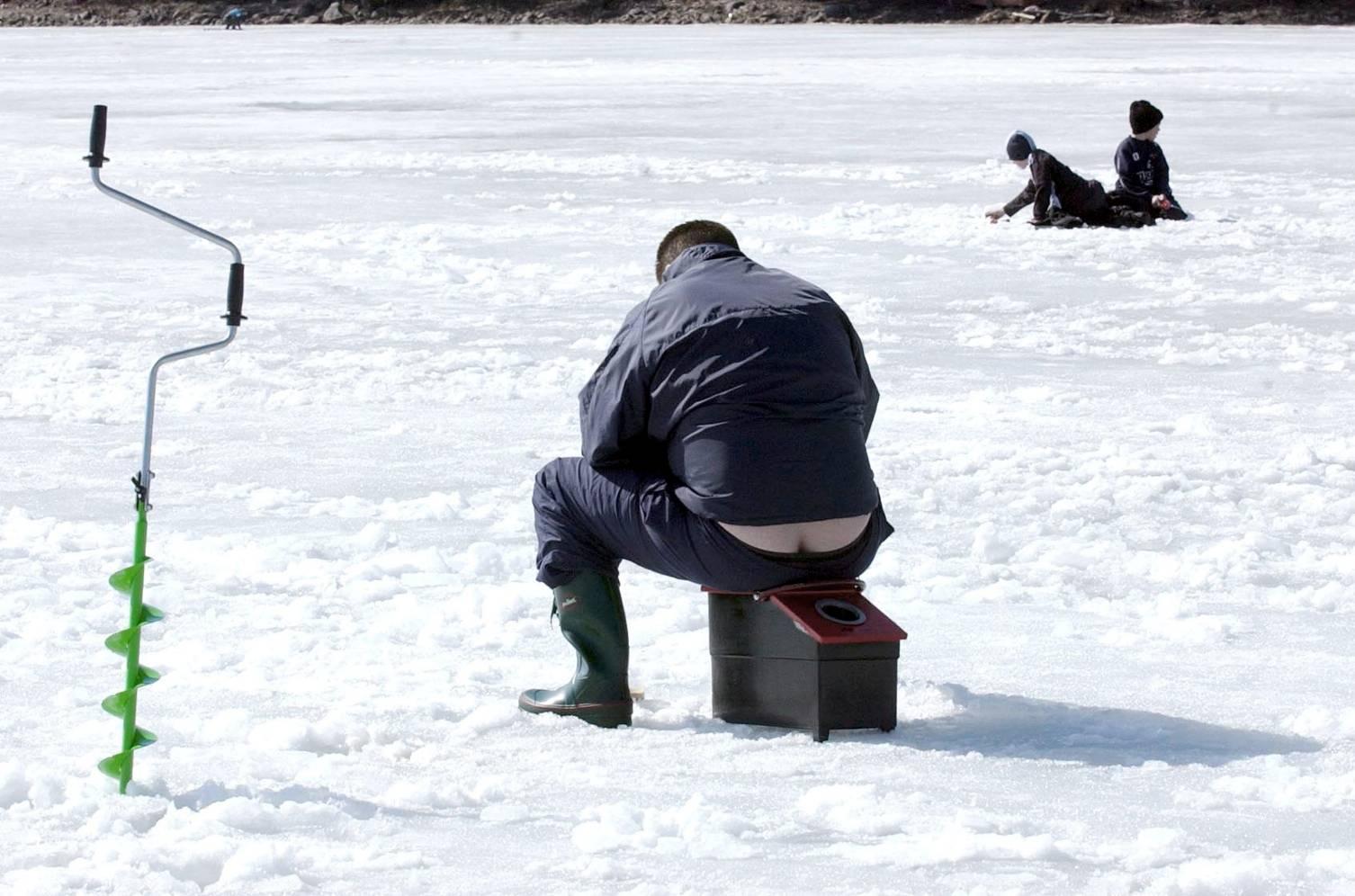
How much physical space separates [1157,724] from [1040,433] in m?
2.83

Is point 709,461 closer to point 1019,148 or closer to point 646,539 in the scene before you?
point 646,539

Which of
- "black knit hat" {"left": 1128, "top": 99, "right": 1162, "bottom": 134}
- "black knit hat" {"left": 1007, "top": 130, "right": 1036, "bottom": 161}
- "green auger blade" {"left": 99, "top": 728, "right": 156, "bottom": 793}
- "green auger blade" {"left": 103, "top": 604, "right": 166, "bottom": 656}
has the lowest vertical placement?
"green auger blade" {"left": 99, "top": 728, "right": 156, "bottom": 793}

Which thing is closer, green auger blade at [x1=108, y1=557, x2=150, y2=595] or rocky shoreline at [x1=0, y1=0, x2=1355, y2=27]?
green auger blade at [x1=108, y1=557, x2=150, y2=595]

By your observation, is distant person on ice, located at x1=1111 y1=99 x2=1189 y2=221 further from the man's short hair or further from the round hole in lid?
the round hole in lid

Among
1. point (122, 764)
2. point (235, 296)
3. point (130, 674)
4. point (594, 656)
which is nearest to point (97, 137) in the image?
point (235, 296)

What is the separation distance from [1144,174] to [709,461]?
8718 mm

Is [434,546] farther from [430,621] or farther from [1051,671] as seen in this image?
[1051,671]

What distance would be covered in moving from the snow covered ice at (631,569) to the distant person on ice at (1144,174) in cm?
37

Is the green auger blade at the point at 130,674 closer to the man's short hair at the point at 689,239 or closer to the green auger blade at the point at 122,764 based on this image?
the green auger blade at the point at 122,764

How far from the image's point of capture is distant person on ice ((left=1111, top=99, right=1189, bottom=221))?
11727mm

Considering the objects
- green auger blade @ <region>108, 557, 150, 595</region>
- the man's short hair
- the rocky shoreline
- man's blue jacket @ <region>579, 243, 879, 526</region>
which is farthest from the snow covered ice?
the rocky shoreline

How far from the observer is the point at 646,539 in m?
3.67

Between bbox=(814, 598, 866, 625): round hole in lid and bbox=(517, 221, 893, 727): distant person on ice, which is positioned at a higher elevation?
→ bbox=(517, 221, 893, 727): distant person on ice

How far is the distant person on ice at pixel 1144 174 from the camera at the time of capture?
11727 mm
